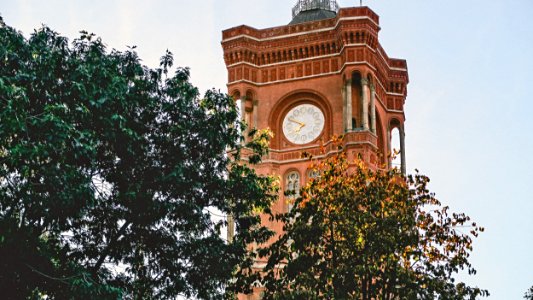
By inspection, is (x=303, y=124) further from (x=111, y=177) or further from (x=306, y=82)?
(x=111, y=177)

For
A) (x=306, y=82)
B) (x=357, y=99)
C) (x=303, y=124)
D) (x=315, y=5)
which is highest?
(x=315, y=5)

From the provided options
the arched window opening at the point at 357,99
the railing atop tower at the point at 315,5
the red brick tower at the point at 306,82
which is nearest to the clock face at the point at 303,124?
the red brick tower at the point at 306,82

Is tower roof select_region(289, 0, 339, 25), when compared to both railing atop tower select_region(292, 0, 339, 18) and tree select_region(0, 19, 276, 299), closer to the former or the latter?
railing atop tower select_region(292, 0, 339, 18)

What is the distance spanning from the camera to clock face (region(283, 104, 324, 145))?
41.4 m

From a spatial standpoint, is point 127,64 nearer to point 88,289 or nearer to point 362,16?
point 88,289

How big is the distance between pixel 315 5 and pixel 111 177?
106 feet

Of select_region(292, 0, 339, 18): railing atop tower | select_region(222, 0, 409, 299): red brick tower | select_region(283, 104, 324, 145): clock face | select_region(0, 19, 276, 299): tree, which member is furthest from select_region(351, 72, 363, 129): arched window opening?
select_region(0, 19, 276, 299): tree

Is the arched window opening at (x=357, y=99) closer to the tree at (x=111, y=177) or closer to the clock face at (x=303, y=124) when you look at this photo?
the clock face at (x=303, y=124)

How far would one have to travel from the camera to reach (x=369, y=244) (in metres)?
17.8

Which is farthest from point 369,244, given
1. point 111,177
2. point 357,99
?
point 357,99

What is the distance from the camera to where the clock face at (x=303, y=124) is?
4138 cm

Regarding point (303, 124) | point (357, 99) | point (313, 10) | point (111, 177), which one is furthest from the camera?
point (313, 10)

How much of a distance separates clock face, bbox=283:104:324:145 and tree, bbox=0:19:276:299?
68.5ft

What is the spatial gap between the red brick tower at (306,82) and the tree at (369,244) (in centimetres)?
2017
